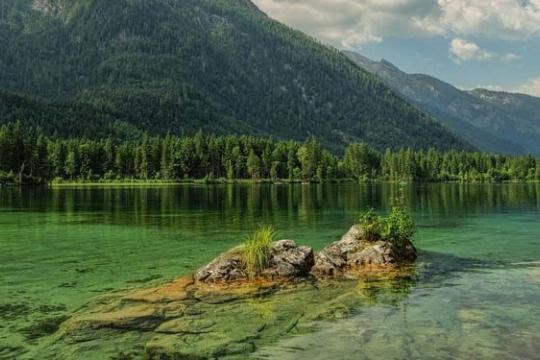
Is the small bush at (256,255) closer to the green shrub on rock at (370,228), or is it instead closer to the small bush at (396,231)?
the green shrub on rock at (370,228)

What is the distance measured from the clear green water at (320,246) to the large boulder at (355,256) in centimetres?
223

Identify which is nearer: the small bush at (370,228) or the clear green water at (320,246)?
the clear green water at (320,246)

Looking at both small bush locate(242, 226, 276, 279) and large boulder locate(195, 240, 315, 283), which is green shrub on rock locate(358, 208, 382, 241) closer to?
large boulder locate(195, 240, 315, 283)

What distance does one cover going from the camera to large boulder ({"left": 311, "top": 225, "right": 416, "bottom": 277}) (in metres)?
32.6

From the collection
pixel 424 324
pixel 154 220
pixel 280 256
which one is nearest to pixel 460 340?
pixel 424 324

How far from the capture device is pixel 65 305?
25.1 m

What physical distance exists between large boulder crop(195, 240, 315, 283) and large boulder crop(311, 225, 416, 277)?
918 millimetres

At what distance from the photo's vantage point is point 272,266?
3127cm

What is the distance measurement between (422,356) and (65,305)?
1649 centimetres

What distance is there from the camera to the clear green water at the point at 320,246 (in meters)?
18.4

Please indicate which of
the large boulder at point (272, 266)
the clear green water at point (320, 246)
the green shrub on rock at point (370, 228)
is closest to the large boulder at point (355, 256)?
the green shrub on rock at point (370, 228)

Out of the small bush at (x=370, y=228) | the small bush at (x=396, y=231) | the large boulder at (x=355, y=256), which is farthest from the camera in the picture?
the small bush at (x=370, y=228)

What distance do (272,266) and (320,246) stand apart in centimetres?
1579

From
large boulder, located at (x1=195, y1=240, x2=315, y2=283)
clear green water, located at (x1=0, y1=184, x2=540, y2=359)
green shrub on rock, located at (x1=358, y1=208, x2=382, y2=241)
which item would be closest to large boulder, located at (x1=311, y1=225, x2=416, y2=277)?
green shrub on rock, located at (x1=358, y1=208, x2=382, y2=241)
